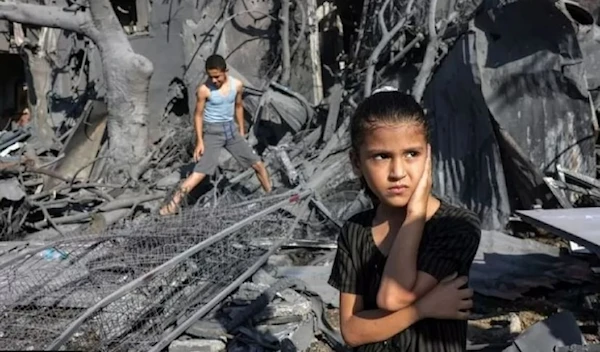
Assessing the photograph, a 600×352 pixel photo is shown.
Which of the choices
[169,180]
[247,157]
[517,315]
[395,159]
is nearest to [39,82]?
[169,180]

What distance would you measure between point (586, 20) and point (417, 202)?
493 cm

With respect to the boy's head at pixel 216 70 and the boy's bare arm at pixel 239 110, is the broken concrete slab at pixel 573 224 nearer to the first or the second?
the boy's head at pixel 216 70

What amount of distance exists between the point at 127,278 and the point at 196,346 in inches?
21.2

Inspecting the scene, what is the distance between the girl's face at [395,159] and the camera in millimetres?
1532

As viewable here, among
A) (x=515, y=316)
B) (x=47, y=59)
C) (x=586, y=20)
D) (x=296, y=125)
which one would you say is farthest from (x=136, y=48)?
(x=515, y=316)

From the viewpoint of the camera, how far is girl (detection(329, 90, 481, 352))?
1519 mm

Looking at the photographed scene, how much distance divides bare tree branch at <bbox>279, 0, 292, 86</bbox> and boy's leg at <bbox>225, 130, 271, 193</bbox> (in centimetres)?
346

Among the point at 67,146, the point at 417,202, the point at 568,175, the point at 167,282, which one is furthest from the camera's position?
the point at 67,146

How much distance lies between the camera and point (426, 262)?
1524mm

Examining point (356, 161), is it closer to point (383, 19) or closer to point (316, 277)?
point (316, 277)

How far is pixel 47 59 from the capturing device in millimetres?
12812

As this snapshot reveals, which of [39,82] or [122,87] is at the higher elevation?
[122,87]

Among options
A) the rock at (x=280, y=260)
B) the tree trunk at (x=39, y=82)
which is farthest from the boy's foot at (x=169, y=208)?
the tree trunk at (x=39, y=82)

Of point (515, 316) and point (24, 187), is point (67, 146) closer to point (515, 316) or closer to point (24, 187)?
point (24, 187)
